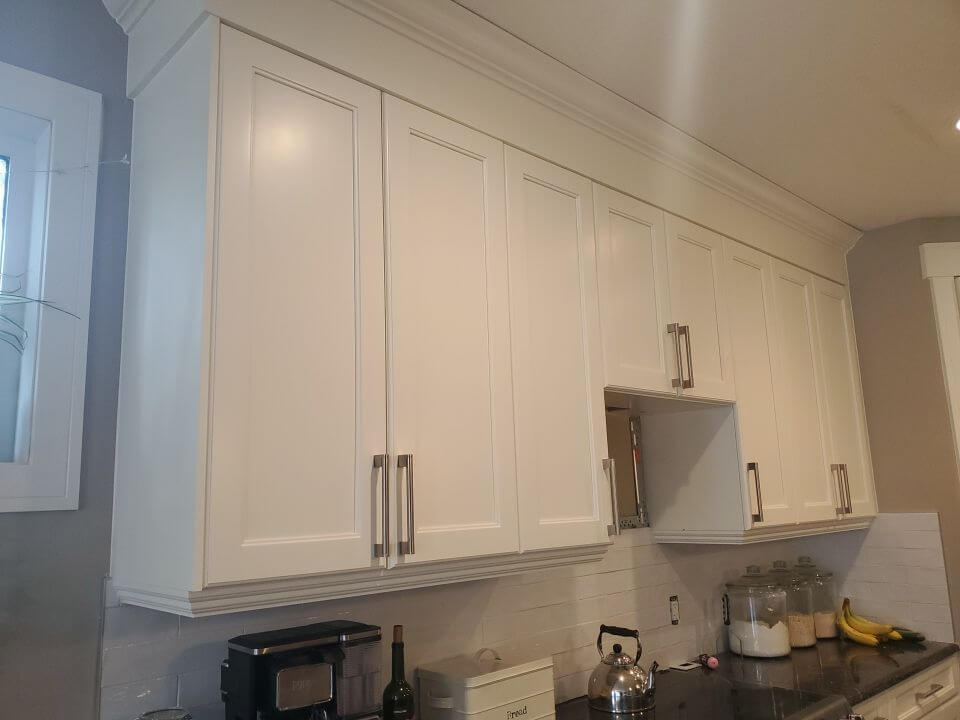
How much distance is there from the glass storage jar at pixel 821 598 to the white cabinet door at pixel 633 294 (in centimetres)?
152

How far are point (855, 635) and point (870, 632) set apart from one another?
0.08 metres

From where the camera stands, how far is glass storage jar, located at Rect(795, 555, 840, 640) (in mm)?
3348

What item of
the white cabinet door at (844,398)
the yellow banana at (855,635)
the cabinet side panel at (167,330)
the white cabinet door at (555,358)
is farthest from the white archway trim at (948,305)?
the cabinet side panel at (167,330)

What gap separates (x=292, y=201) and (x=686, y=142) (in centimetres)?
158

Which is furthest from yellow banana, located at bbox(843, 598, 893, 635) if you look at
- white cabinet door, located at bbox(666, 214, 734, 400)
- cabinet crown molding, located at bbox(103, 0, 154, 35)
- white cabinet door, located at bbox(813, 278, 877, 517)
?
cabinet crown molding, located at bbox(103, 0, 154, 35)

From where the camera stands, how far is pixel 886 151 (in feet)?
9.31

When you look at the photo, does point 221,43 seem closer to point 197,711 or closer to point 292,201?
point 292,201

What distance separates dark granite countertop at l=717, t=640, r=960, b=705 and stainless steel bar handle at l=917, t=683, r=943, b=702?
0.10m

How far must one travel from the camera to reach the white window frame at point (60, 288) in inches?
60.5

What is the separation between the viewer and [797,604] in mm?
3275

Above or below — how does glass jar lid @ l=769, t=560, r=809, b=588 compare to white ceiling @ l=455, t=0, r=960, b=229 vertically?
below

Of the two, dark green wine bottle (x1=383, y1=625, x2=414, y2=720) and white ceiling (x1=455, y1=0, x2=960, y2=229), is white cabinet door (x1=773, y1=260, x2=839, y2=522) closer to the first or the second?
white ceiling (x1=455, y1=0, x2=960, y2=229)

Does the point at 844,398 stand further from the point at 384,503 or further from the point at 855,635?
the point at 384,503

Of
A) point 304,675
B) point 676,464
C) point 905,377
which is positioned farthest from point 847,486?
point 304,675
